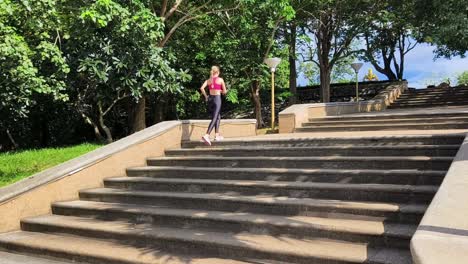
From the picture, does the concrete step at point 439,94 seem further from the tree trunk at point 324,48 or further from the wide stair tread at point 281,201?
the wide stair tread at point 281,201

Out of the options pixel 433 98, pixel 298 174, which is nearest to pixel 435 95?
pixel 433 98

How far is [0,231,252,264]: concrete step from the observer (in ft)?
17.0

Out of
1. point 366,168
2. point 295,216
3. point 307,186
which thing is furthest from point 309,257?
point 366,168

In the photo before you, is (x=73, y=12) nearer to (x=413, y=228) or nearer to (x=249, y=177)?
(x=249, y=177)

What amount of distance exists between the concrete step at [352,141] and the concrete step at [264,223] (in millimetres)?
2716

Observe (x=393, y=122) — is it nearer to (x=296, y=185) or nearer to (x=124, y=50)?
(x=296, y=185)

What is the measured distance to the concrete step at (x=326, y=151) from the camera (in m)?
6.88

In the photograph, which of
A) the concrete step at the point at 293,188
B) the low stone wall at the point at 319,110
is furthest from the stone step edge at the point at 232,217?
the low stone wall at the point at 319,110

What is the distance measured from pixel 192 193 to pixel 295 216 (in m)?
1.90

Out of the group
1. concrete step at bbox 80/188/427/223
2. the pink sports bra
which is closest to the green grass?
concrete step at bbox 80/188/427/223

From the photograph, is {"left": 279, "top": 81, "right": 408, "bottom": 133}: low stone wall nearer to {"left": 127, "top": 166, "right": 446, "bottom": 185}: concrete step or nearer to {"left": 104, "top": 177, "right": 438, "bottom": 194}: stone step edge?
{"left": 127, "top": 166, "right": 446, "bottom": 185}: concrete step

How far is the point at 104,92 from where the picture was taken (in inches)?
548

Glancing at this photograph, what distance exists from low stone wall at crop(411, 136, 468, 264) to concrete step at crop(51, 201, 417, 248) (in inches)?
23.6

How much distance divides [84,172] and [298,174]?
3700 mm
